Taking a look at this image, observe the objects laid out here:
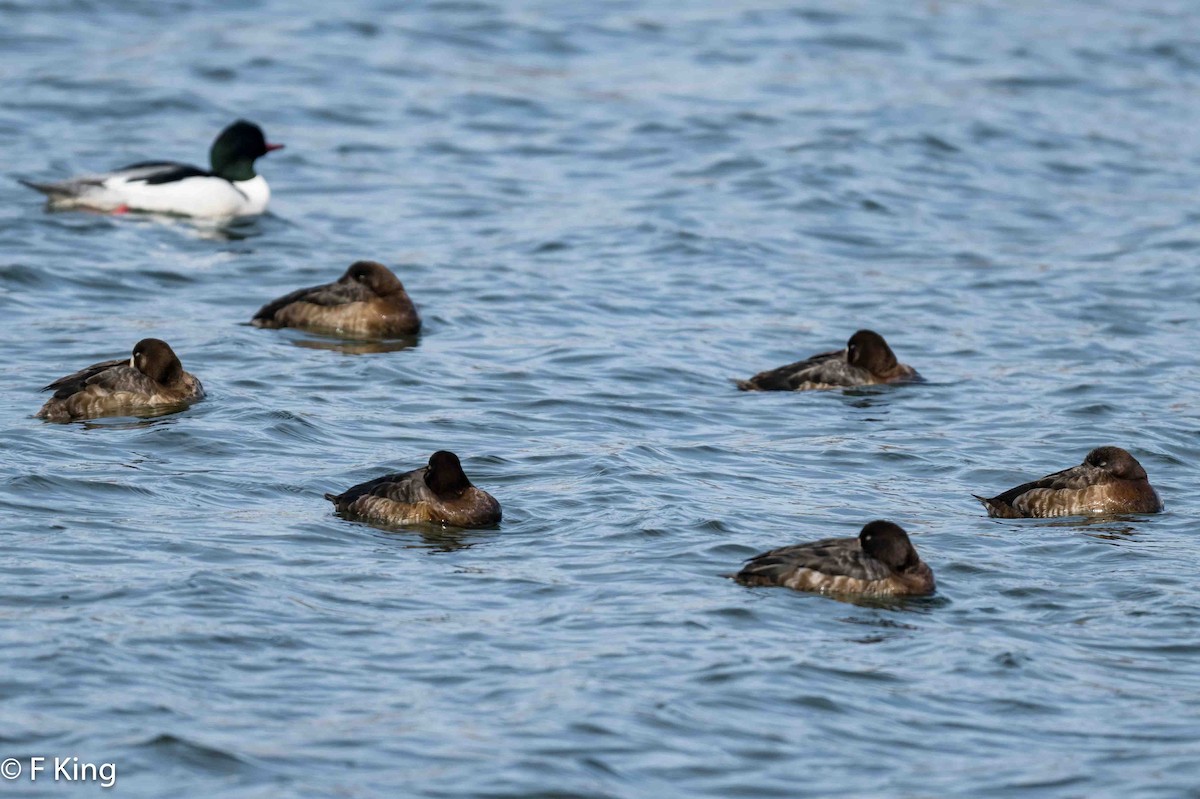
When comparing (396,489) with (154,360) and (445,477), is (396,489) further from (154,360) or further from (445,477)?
(154,360)

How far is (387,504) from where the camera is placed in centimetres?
1182

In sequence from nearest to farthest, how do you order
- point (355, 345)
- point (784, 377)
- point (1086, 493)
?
point (1086, 493) < point (784, 377) < point (355, 345)

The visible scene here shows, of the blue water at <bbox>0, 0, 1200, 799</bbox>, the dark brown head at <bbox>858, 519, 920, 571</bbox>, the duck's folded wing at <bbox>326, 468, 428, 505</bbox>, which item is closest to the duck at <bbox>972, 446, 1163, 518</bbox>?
the blue water at <bbox>0, 0, 1200, 799</bbox>

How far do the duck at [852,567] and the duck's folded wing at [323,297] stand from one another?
324 inches

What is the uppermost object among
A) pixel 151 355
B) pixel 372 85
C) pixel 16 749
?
pixel 372 85

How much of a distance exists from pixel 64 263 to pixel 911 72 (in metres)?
16.9

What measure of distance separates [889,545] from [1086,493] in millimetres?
2665

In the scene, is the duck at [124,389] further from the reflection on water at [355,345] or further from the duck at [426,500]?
the duck at [426,500]

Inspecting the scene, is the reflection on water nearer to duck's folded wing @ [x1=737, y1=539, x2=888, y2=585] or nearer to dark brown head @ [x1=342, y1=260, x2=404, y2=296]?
dark brown head @ [x1=342, y1=260, x2=404, y2=296]

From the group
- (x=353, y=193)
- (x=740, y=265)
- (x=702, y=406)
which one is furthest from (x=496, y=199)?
(x=702, y=406)

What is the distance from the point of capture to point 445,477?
11.8 meters

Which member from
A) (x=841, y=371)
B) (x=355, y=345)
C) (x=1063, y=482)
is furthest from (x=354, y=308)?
(x=1063, y=482)

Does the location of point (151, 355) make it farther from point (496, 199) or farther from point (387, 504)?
→ point (496, 199)

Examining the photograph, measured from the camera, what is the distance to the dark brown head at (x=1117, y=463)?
12.9 m
